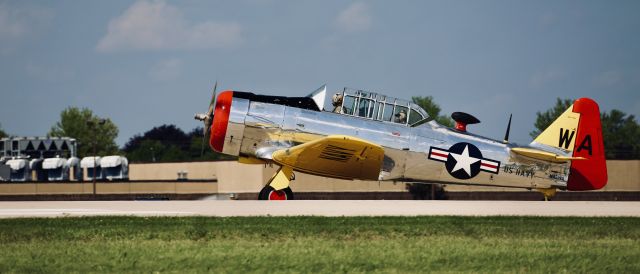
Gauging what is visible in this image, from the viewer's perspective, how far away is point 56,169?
7494 centimetres

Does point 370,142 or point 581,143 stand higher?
point 581,143

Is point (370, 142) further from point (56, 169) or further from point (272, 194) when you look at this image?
point (56, 169)

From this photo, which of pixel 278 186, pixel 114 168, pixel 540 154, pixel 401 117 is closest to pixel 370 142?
pixel 401 117

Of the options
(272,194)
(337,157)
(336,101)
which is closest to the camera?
(337,157)

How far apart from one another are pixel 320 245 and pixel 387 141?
9.77m

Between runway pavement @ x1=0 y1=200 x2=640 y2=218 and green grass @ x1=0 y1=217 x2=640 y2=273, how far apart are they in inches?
60.7

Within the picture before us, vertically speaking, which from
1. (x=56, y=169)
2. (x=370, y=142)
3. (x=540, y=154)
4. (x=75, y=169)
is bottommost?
(x=56, y=169)

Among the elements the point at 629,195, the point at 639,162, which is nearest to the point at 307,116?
the point at 629,195

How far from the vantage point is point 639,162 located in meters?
61.2

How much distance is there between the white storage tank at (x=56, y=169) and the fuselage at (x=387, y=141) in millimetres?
55373

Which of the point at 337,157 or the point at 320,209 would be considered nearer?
the point at 320,209

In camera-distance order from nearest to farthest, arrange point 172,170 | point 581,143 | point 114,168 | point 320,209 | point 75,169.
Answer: point 320,209, point 581,143, point 114,168, point 172,170, point 75,169

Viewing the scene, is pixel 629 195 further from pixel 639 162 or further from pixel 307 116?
pixel 307 116

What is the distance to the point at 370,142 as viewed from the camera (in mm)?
21750
